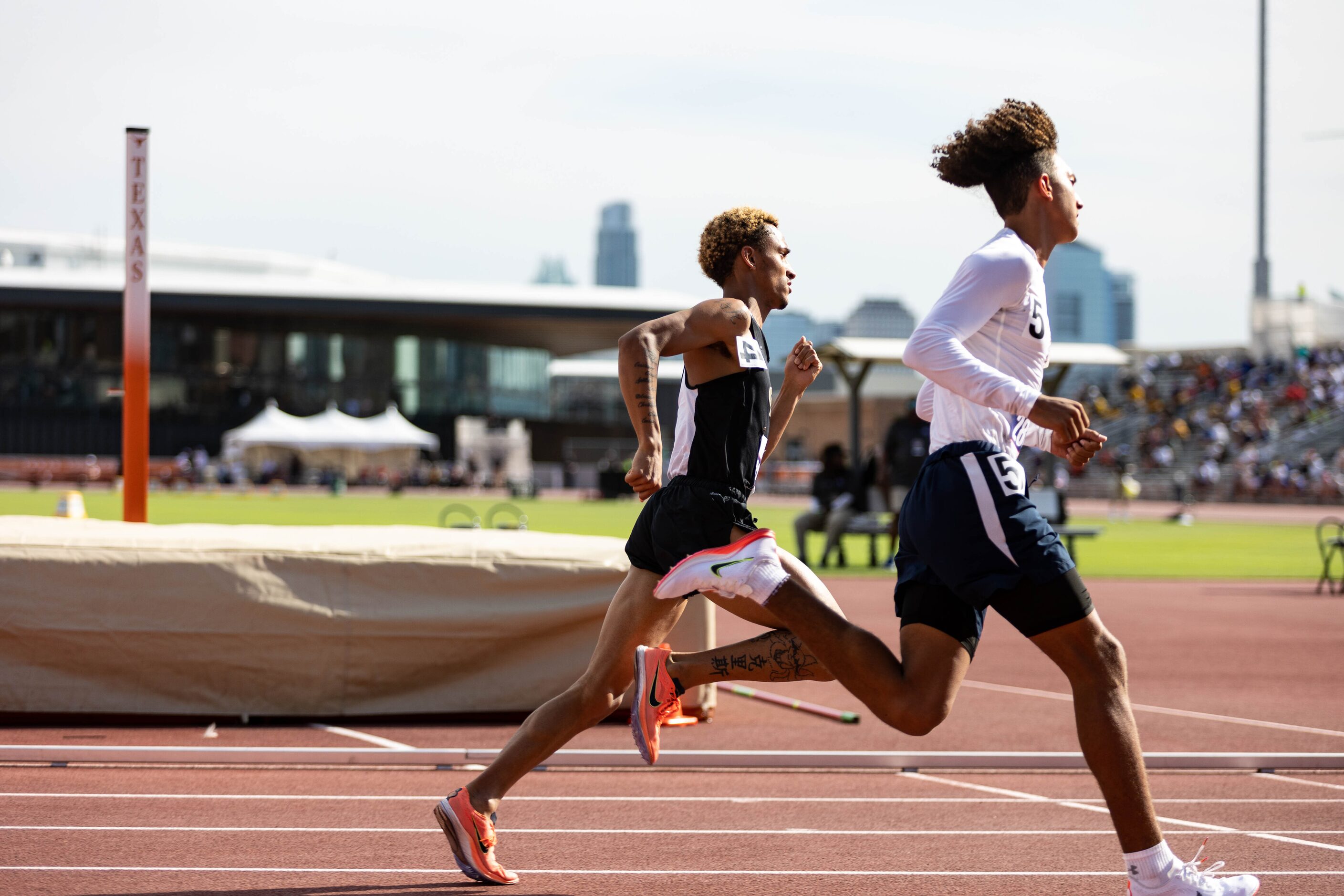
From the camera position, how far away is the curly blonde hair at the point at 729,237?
4.45m

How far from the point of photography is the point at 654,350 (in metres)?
4.02

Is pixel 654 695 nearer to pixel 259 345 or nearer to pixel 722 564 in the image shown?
pixel 722 564

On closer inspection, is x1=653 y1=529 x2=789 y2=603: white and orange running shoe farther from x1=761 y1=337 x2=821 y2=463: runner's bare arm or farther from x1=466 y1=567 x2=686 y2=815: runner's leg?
x1=761 y1=337 x2=821 y2=463: runner's bare arm

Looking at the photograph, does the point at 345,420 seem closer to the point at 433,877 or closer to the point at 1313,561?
the point at 1313,561

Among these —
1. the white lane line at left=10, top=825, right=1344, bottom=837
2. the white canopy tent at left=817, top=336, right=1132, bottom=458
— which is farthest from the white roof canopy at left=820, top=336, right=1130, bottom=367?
the white lane line at left=10, top=825, right=1344, bottom=837

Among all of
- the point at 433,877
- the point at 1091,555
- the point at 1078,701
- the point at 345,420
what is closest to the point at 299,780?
the point at 433,877

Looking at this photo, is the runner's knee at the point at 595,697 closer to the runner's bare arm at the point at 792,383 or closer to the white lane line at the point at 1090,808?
the runner's bare arm at the point at 792,383

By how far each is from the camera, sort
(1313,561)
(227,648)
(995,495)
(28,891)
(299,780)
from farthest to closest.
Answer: (1313,561) → (227,648) → (299,780) → (28,891) → (995,495)

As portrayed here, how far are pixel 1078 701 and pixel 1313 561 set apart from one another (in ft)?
71.6

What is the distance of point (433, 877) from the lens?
4344mm

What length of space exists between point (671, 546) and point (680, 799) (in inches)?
75.1

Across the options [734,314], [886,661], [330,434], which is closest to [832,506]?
[734,314]

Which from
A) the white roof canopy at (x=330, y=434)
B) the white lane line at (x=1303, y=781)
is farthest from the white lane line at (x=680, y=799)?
the white roof canopy at (x=330, y=434)

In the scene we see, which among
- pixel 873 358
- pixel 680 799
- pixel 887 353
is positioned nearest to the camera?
pixel 680 799
